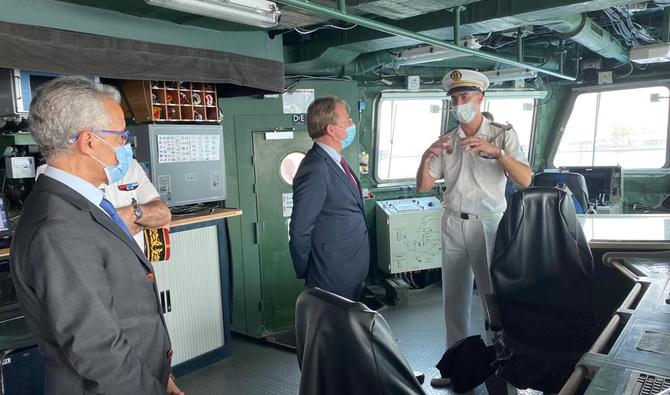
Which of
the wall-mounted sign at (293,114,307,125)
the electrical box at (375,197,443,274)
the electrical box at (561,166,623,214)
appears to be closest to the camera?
the wall-mounted sign at (293,114,307,125)

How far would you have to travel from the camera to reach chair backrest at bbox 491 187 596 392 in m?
2.54

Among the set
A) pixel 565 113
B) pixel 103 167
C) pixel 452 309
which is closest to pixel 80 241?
pixel 103 167

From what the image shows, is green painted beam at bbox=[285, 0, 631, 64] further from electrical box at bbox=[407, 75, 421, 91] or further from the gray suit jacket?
the gray suit jacket

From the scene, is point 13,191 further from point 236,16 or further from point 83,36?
point 236,16

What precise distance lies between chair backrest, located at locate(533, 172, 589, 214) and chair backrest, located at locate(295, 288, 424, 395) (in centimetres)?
451

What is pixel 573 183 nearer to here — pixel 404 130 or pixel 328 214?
pixel 404 130

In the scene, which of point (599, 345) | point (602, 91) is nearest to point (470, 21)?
point (599, 345)

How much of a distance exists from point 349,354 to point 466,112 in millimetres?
2267

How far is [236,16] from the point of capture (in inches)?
109

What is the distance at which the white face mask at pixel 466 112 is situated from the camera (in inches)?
125

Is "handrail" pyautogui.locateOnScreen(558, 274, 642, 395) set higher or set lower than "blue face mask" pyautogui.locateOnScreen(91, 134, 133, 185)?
lower

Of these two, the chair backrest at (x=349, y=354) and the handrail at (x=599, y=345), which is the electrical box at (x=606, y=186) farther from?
the chair backrest at (x=349, y=354)

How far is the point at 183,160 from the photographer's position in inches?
151

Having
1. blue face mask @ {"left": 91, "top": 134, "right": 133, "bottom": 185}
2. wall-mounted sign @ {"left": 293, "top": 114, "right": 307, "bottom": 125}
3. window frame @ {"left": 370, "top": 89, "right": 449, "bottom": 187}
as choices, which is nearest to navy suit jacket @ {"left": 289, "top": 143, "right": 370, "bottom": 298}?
blue face mask @ {"left": 91, "top": 134, "right": 133, "bottom": 185}
